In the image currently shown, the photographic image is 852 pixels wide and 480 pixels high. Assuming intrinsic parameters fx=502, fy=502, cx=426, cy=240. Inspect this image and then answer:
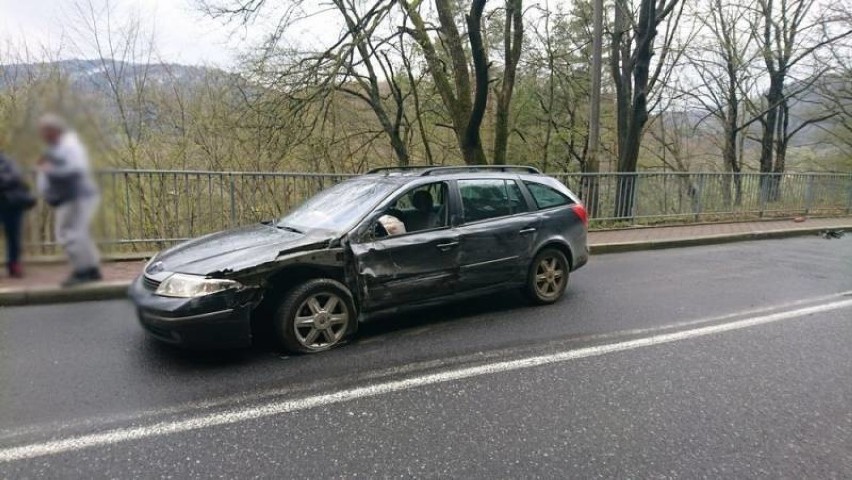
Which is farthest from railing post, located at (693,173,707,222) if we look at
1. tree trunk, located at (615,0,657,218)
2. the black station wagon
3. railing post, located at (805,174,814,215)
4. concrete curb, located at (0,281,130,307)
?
concrete curb, located at (0,281,130,307)

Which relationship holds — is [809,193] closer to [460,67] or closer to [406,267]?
[460,67]

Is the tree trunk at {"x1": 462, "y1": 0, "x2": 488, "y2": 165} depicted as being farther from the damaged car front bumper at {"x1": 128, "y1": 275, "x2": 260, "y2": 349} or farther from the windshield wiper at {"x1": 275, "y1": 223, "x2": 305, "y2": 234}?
the damaged car front bumper at {"x1": 128, "y1": 275, "x2": 260, "y2": 349}

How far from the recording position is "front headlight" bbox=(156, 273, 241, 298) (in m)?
2.89

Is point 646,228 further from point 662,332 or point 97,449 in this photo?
point 97,449

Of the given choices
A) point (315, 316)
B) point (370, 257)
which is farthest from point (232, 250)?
point (370, 257)

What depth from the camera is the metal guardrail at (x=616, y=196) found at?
6.96m

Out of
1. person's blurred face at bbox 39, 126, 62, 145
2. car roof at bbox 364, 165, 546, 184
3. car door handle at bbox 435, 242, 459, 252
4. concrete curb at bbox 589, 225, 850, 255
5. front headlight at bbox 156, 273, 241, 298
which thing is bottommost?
concrete curb at bbox 589, 225, 850, 255

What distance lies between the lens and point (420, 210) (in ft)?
17.1

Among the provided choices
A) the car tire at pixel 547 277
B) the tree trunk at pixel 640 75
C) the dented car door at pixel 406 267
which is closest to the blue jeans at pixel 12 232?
the dented car door at pixel 406 267

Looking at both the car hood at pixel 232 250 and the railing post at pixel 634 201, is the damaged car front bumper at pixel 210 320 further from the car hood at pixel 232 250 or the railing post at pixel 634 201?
the railing post at pixel 634 201

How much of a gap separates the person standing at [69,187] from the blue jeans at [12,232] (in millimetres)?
36

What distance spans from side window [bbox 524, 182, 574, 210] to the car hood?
2.67 metres

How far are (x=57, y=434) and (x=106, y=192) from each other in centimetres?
Result: 321

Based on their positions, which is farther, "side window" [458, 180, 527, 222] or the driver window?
"side window" [458, 180, 527, 222]
